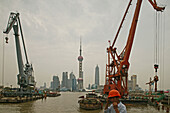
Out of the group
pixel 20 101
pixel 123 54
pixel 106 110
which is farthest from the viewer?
pixel 20 101

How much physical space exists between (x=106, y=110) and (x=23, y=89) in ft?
202

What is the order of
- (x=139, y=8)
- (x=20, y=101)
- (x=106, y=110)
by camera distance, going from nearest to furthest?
(x=106, y=110) → (x=139, y=8) → (x=20, y=101)

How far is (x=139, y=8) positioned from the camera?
131 ft

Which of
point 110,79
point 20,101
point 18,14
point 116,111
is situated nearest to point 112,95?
point 116,111

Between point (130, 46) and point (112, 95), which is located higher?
point (130, 46)

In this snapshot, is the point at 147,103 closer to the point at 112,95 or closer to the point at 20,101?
the point at 20,101

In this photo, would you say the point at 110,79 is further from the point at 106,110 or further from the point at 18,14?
the point at 106,110

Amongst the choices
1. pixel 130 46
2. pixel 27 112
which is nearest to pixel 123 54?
pixel 130 46

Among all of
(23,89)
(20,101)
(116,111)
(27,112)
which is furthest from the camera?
(23,89)

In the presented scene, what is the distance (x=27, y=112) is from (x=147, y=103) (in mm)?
31359

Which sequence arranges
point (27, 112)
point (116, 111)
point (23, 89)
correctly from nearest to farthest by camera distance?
1. point (116, 111)
2. point (27, 112)
3. point (23, 89)

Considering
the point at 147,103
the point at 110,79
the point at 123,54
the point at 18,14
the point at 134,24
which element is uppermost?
the point at 18,14

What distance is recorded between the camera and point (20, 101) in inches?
1863

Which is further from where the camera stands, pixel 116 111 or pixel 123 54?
pixel 123 54
